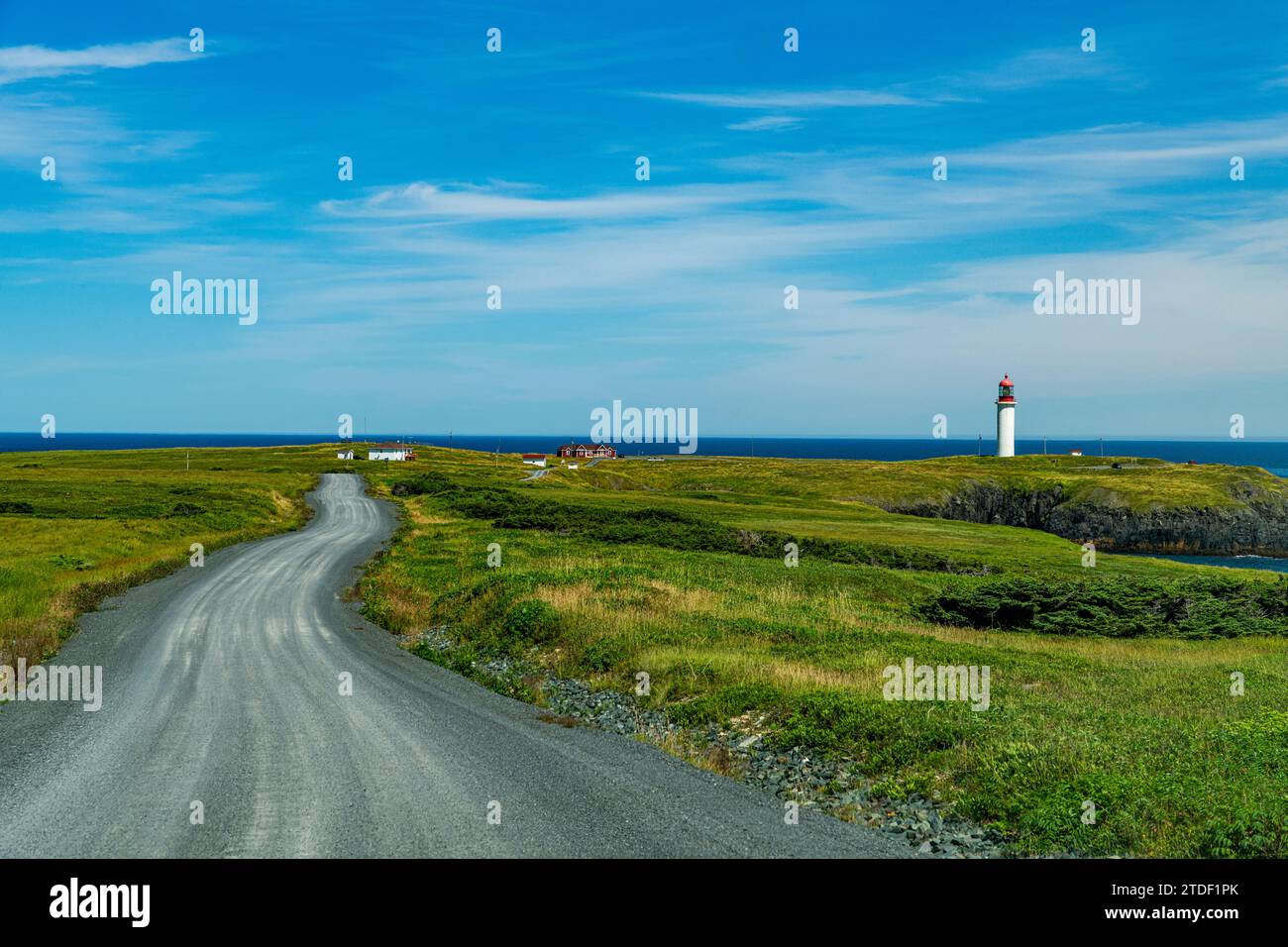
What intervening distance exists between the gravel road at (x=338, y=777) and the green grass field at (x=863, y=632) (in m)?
2.70

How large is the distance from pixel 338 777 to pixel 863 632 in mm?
16860

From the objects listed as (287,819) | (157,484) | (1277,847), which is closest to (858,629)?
(1277,847)

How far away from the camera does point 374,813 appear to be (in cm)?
1258

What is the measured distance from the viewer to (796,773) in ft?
48.0

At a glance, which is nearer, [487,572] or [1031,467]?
[487,572]

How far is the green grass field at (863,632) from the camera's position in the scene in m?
12.5

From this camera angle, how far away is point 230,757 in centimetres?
1534

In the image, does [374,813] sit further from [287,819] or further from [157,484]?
[157,484]

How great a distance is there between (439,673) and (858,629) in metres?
12.8

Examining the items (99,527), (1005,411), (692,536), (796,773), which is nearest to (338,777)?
(796,773)

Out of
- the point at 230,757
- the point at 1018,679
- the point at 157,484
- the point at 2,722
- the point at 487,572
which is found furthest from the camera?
the point at 157,484

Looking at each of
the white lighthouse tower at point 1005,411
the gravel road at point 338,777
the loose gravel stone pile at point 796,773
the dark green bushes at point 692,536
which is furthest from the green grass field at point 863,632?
the white lighthouse tower at point 1005,411

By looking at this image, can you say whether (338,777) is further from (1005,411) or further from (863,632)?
(1005,411)
